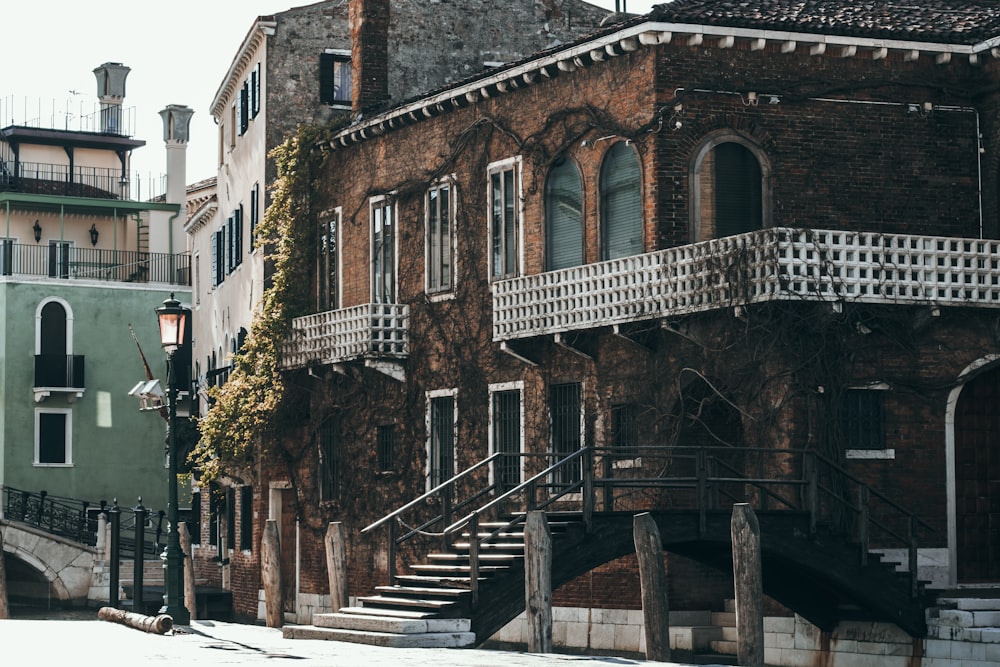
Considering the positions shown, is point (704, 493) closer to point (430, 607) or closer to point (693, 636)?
point (430, 607)

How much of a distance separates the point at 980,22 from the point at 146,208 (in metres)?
31.0

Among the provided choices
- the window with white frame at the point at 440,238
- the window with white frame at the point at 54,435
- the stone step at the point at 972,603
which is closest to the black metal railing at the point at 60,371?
the window with white frame at the point at 54,435

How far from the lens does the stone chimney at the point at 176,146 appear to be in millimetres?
55156

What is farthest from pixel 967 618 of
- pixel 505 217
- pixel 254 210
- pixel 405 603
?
pixel 254 210

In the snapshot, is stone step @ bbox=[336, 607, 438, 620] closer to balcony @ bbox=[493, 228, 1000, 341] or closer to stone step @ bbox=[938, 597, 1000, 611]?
balcony @ bbox=[493, 228, 1000, 341]

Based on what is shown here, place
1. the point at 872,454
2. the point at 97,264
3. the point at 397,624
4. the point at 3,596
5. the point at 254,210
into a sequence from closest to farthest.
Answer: the point at 397,624
the point at 872,454
the point at 254,210
the point at 3,596
the point at 97,264

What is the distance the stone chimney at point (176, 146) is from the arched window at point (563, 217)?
2780 centimetres

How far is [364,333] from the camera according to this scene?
32250 mm

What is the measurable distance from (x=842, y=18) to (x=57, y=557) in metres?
27.1

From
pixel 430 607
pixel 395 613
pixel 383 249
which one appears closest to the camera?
pixel 430 607

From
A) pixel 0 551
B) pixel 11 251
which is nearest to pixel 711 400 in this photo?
pixel 0 551

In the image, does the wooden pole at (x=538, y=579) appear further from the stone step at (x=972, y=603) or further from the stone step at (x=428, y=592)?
Result: the stone step at (x=972, y=603)

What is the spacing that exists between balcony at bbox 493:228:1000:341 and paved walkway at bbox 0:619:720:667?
6348 millimetres

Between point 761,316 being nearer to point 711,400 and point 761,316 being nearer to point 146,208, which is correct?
point 711,400
